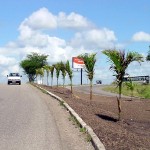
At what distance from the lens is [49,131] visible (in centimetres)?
1470

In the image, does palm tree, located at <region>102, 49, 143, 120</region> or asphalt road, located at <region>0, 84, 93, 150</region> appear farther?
palm tree, located at <region>102, 49, 143, 120</region>

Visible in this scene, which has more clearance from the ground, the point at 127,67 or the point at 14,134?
the point at 127,67

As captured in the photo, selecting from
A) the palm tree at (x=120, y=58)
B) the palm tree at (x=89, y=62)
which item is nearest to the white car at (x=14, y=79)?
the palm tree at (x=89, y=62)

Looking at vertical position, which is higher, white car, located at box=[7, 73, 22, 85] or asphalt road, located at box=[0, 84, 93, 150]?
white car, located at box=[7, 73, 22, 85]

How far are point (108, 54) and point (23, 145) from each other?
10566 mm

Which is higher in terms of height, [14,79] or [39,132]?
[14,79]

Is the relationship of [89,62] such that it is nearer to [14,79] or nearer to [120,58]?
[120,58]

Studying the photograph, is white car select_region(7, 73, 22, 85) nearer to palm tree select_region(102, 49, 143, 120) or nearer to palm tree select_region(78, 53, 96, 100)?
palm tree select_region(78, 53, 96, 100)

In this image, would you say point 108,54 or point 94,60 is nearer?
point 108,54

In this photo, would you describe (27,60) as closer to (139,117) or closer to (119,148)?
(139,117)

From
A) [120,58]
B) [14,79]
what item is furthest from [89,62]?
[14,79]


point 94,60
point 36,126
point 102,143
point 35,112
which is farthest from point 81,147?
point 94,60

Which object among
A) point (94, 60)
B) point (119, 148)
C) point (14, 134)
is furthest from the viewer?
point (94, 60)

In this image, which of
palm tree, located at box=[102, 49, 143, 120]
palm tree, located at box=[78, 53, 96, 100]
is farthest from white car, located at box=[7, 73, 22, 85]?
palm tree, located at box=[102, 49, 143, 120]
